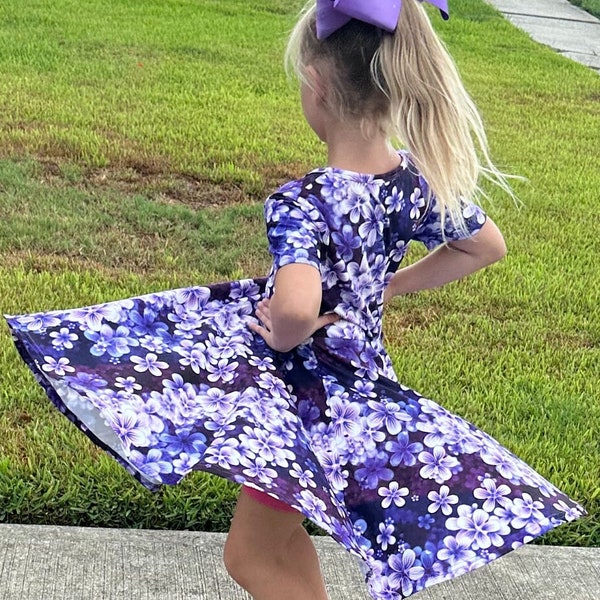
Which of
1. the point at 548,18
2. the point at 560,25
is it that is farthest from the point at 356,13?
the point at 548,18

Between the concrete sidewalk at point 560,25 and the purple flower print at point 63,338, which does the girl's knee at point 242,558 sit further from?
the concrete sidewalk at point 560,25

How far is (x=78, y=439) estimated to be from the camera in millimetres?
3123

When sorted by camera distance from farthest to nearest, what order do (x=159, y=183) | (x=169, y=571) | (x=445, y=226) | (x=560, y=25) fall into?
(x=560, y=25), (x=159, y=183), (x=169, y=571), (x=445, y=226)

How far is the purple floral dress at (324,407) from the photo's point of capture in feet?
6.36

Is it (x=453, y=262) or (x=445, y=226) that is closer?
(x=445, y=226)

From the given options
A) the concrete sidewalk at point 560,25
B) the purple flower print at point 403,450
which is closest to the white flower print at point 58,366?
the purple flower print at point 403,450

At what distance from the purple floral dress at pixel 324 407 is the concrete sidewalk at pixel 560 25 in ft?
31.2

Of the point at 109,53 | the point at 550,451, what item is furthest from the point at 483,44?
the point at 550,451

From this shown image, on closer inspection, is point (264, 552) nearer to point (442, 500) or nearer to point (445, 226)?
point (442, 500)

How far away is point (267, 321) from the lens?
213 cm

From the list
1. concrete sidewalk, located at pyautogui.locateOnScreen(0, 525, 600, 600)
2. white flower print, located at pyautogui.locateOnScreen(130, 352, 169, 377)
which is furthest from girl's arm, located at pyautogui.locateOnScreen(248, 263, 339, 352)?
concrete sidewalk, located at pyautogui.locateOnScreen(0, 525, 600, 600)

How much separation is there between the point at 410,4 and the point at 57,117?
15.5 feet

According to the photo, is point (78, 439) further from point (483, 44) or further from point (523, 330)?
point (483, 44)

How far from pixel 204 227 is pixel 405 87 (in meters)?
3.08
